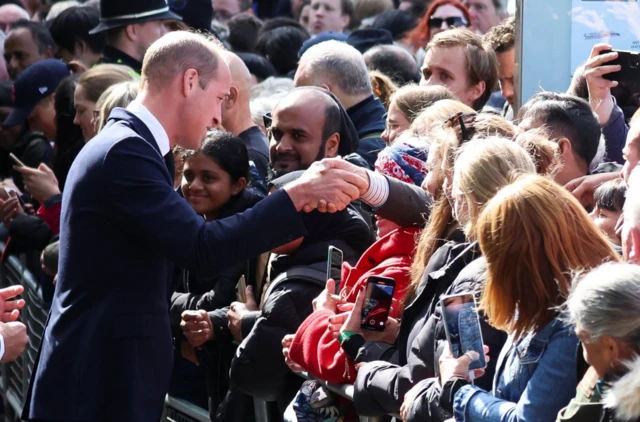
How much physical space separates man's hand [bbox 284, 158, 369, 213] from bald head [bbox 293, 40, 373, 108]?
221 cm

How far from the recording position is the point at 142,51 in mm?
7426

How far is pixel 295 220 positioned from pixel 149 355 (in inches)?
26.2

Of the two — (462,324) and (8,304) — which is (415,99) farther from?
(462,324)

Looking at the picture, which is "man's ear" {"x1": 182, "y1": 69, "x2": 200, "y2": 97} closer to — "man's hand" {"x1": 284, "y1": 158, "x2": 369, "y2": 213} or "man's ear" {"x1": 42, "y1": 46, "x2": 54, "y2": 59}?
"man's hand" {"x1": 284, "y1": 158, "x2": 369, "y2": 213}

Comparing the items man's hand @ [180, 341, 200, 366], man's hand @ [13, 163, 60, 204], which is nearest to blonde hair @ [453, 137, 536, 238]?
man's hand @ [180, 341, 200, 366]

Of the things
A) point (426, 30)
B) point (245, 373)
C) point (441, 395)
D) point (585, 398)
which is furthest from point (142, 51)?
point (585, 398)

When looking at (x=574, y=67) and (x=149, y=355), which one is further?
(x=574, y=67)

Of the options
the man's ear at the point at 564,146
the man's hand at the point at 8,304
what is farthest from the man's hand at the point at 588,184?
the man's hand at the point at 8,304

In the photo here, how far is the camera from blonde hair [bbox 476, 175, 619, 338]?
2.80 meters

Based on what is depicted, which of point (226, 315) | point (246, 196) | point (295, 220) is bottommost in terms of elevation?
point (226, 315)

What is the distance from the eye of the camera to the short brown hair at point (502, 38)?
639 cm

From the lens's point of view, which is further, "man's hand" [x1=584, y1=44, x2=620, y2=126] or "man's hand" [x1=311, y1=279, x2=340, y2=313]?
"man's hand" [x1=584, y1=44, x2=620, y2=126]

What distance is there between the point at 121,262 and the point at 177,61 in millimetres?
759

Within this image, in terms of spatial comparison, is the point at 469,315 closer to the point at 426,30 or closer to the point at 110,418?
the point at 110,418
